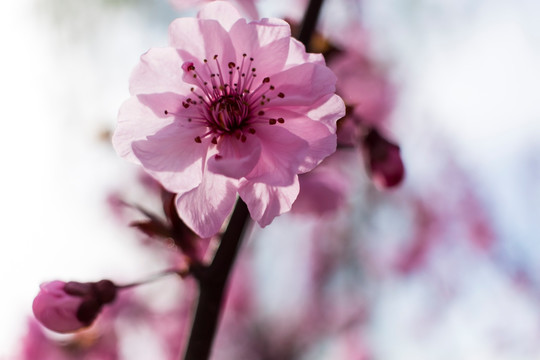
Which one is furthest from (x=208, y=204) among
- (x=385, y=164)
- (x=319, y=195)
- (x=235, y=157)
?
(x=319, y=195)

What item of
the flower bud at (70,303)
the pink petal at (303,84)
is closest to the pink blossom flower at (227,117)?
the pink petal at (303,84)

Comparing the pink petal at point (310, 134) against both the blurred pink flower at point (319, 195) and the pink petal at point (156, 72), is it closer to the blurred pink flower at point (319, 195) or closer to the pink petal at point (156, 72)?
the pink petal at point (156, 72)

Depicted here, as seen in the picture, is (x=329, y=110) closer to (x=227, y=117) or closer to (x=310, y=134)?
(x=310, y=134)

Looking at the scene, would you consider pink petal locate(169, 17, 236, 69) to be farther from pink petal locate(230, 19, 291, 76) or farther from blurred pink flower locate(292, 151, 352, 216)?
blurred pink flower locate(292, 151, 352, 216)

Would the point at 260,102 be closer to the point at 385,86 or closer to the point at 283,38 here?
the point at 283,38

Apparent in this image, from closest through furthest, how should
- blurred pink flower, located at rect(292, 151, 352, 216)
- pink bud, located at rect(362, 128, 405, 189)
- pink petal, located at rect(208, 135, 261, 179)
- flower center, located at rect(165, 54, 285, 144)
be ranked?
pink petal, located at rect(208, 135, 261, 179)
flower center, located at rect(165, 54, 285, 144)
pink bud, located at rect(362, 128, 405, 189)
blurred pink flower, located at rect(292, 151, 352, 216)

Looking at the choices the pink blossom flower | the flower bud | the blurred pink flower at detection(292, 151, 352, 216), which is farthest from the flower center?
the blurred pink flower at detection(292, 151, 352, 216)
